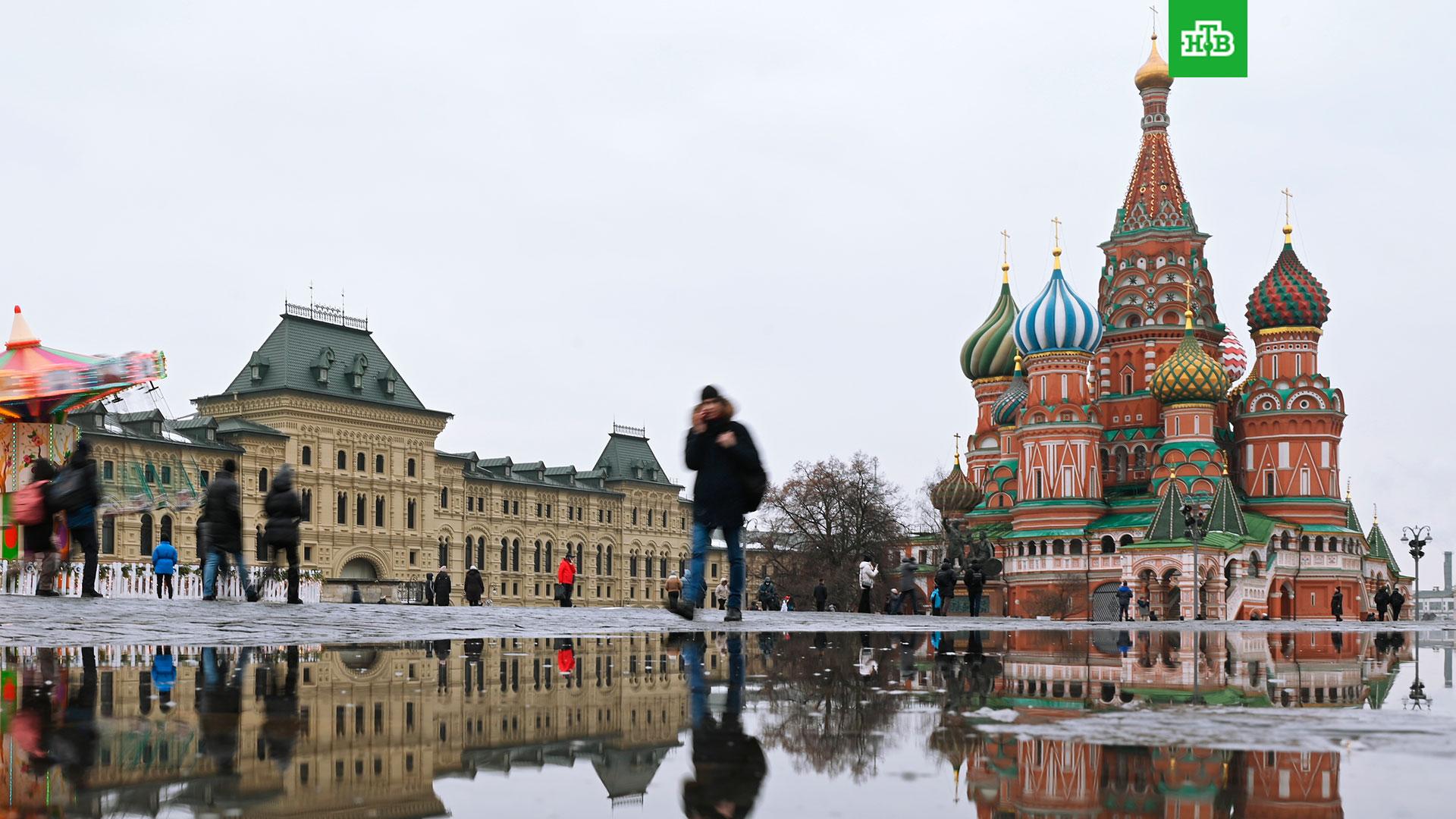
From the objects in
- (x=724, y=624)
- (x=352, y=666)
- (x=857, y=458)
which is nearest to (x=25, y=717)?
(x=352, y=666)

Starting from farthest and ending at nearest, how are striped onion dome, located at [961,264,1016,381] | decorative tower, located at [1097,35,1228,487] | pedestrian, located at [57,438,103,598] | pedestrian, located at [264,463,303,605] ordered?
striped onion dome, located at [961,264,1016,381] < decorative tower, located at [1097,35,1228,487] < pedestrian, located at [264,463,303,605] < pedestrian, located at [57,438,103,598]

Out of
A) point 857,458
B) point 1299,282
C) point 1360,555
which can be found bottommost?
point 1360,555

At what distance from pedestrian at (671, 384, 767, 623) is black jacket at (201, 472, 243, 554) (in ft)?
20.7

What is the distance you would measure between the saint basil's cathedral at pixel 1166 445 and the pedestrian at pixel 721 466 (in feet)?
163

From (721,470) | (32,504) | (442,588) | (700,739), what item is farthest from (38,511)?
(442,588)

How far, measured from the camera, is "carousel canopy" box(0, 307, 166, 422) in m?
28.7

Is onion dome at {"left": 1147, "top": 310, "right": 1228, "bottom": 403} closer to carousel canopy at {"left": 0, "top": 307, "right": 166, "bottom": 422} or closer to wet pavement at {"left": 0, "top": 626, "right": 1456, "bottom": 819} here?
carousel canopy at {"left": 0, "top": 307, "right": 166, "bottom": 422}

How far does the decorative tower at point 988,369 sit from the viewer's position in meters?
72.8

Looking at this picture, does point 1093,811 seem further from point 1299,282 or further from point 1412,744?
point 1299,282

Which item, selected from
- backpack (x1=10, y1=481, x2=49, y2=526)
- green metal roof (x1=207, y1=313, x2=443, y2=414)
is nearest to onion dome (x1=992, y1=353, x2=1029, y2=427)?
green metal roof (x1=207, y1=313, x2=443, y2=414)

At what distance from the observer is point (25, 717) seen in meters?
4.55

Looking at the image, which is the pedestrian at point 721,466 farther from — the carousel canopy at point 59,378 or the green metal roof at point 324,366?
Answer: the green metal roof at point 324,366

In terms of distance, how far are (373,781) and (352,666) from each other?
3626 mm

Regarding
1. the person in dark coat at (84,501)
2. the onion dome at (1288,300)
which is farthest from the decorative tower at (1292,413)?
the person in dark coat at (84,501)
